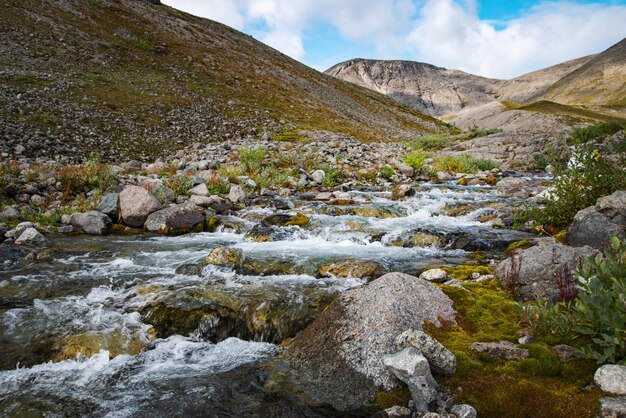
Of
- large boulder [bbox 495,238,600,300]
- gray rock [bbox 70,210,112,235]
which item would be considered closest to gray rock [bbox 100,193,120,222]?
gray rock [bbox 70,210,112,235]

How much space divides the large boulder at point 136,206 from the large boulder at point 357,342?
8505 millimetres

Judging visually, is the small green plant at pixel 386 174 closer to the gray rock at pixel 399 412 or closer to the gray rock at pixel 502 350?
the gray rock at pixel 502 350

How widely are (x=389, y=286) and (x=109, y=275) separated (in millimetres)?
5743

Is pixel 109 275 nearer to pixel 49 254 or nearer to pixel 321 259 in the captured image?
pixel 49 254

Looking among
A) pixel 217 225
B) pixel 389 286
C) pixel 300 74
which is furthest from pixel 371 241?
pixel 300 74

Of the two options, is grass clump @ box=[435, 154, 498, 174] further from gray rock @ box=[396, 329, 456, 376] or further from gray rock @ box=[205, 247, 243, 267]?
gray rock @ box=[396, 329, 456, 376]

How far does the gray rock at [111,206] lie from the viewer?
11789 millimetres

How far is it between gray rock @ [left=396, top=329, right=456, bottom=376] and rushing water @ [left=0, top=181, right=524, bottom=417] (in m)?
1.24

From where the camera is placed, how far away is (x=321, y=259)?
8516 millimetres

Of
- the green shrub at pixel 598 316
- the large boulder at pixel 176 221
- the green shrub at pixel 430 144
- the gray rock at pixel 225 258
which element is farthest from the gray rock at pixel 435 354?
the green shrub at pixel 430 144

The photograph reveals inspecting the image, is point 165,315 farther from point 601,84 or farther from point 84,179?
point 601,84

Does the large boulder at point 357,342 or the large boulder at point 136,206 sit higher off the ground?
the large boulder at point 136,206

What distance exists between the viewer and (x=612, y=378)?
3.16 metres

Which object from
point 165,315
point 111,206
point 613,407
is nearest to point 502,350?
point 613,407
